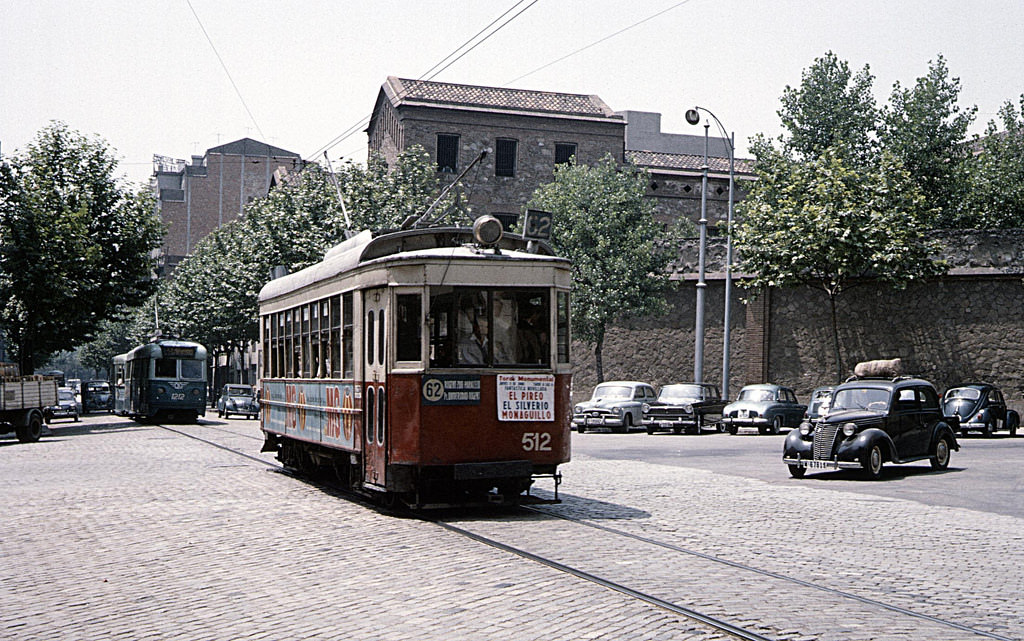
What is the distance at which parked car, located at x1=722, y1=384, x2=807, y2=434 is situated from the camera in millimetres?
33156

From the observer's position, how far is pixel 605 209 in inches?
1626

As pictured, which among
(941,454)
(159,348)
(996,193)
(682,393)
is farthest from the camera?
(996,193)

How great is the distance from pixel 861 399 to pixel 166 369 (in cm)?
2832

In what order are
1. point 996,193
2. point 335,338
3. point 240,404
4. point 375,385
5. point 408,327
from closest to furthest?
point 408,327 < point 375,385 < point 335,338 < point 996,193 < point 240,404

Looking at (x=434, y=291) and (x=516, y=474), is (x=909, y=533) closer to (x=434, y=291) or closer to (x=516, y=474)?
(x=516, y=474)

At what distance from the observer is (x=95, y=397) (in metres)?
66.2

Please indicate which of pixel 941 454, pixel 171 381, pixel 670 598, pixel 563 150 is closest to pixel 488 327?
pixel 670 598

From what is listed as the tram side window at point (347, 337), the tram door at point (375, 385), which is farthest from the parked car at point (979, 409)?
the tram door at point (375, 385)

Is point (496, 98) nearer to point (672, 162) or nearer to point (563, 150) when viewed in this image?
point (563, 150)

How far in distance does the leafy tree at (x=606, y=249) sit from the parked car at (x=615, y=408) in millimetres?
5866

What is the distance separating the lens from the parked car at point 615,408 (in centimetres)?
3453

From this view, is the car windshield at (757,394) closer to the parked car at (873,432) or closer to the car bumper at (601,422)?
the car bumper at (601,422)

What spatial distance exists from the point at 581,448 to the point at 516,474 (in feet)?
45.4

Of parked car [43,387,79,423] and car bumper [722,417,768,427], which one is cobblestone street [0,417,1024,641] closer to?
car bumper [722,417,768,427]
